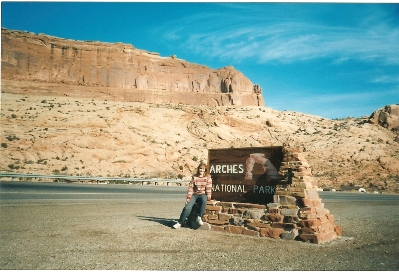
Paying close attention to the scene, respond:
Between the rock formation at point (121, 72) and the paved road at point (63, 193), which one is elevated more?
the rock formation at point (121, 72)

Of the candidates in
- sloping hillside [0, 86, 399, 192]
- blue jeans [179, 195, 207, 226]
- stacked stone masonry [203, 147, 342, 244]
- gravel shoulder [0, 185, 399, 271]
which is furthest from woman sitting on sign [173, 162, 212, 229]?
sloping hillside [0, 86, 399, 192]

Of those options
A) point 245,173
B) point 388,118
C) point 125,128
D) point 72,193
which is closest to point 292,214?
point 245,173

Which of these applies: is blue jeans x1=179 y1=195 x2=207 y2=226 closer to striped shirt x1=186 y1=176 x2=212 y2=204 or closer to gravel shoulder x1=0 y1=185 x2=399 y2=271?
striped shirt x1=186 y1=176 x2=212 y2=204

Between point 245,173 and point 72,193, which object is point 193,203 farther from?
point 72,193

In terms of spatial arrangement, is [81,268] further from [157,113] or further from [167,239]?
[157,113]

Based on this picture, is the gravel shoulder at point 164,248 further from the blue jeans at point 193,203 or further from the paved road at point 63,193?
the paved road at point 63,193

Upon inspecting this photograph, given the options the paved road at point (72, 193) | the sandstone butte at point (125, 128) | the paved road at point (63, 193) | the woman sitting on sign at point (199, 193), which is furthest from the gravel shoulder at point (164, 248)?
the sandstone butte at point (125, 128)

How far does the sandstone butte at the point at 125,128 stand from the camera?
125 feet

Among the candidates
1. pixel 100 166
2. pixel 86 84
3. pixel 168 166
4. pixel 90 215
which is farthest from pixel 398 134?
pixel 86 84

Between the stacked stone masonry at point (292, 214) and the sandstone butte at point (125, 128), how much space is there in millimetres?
7566

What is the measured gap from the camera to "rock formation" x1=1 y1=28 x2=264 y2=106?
78.1m

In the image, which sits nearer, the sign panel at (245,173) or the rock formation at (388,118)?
the sign panel at (245,173)

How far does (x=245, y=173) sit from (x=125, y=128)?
1611 inches

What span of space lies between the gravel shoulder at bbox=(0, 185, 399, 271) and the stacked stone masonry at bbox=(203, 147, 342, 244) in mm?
237
